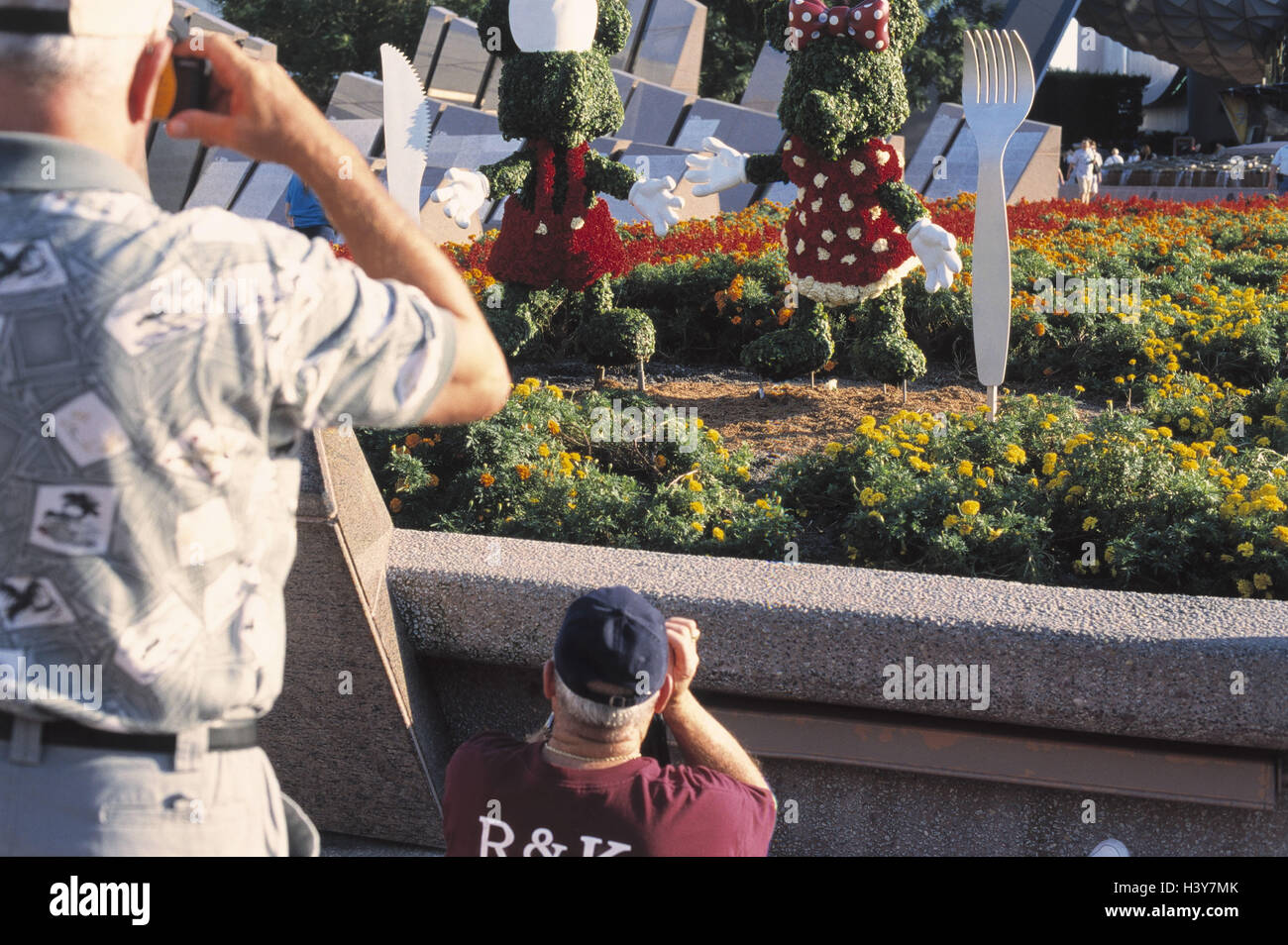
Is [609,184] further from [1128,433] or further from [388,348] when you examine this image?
[388,348]

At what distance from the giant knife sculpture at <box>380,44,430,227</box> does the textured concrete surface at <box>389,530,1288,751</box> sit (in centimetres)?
230

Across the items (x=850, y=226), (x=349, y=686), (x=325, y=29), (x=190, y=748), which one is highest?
(x=325, y=29)

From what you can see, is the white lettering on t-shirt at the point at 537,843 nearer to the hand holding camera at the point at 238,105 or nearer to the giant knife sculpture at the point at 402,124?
the hand holding camera at the point at 238,105

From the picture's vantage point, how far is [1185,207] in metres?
11.4

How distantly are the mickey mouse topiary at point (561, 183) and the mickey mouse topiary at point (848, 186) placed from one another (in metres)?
0.47

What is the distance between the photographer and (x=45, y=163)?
48.3 inches

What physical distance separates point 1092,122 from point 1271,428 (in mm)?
37670

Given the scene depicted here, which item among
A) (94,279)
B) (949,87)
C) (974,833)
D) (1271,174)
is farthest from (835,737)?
(949,87)

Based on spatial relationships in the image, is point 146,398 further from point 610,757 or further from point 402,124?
point 402,124

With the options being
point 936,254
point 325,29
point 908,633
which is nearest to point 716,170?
point 936,254

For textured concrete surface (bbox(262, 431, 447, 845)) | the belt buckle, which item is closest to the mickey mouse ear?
textured concrete surface (bbox(262, 431, 447, 845))

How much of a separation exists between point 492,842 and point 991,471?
8.11 feet

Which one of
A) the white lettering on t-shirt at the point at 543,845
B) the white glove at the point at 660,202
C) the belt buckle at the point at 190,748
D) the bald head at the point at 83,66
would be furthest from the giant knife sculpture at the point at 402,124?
the belt buckle at the point at 190,748

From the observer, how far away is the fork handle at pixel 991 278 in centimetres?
472
